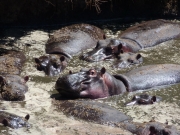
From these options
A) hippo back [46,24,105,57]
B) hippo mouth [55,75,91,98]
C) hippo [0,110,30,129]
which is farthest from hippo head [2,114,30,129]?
hippo back [46,24,105,57]

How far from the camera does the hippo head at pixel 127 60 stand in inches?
376

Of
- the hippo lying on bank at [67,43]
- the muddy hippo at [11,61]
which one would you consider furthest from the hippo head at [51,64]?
the muddy hippo at [11,61]

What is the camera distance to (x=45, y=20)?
39.4 feet

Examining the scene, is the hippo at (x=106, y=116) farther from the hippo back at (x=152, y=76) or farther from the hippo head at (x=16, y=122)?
the hippo back at (x=152, y=76)

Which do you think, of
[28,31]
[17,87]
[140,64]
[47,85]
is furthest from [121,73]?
[28,31]

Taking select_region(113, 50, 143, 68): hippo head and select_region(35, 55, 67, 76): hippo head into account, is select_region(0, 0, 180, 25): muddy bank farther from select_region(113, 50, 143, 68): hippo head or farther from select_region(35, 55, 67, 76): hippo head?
select_region(35, 55, 67, 76): hippo head

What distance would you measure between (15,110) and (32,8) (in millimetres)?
4710

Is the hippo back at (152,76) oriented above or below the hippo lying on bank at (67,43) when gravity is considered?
below

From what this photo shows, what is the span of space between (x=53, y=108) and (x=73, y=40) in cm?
287

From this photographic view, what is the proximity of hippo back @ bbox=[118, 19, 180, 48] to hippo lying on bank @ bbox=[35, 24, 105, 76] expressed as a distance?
24.5 inches

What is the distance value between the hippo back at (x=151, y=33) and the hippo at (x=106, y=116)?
136 inches

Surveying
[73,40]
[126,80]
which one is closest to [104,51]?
[73,40]

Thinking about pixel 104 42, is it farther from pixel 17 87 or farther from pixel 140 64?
pixel 17 87

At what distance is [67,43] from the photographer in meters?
10.1
